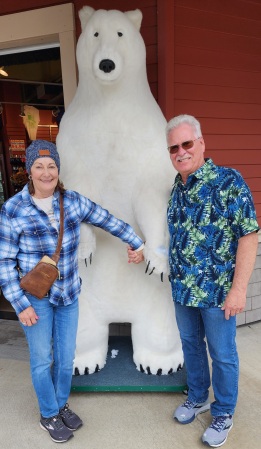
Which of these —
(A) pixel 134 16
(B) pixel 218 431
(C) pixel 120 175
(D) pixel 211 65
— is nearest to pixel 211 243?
(C) pixel 120 175

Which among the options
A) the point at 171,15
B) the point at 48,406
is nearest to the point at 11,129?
the point at 171,15

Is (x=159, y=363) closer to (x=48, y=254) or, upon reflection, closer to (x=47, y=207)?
(x=48, y=254)

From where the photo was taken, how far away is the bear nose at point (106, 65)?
5.85ft

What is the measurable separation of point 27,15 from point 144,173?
1.77 metres

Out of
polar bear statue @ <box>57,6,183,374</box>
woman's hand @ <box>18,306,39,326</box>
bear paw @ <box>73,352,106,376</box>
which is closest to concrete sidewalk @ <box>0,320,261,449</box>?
bear paw @ <box>73,352,106,376</box>

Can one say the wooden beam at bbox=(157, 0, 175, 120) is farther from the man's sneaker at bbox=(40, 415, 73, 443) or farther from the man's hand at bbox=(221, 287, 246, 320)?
the man's sneaker at bbox=(40, 415, 73, 443)

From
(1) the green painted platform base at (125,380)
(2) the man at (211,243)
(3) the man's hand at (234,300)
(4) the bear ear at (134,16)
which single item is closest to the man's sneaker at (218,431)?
(2) the man at (211,243)

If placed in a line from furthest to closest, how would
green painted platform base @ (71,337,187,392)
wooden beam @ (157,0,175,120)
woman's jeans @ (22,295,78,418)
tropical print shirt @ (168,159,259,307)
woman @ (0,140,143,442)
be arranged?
wooden beam @ (157,0,175,120)
green painted platform base @ (71,337,187,392)
woman's jeans @ (22,295,78,418)
woman @ (0,140,143,442)
tropical print shirt @ (168,159,259,307)

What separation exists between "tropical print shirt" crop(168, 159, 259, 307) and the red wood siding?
4.37ft

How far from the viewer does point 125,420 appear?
6.57 feet

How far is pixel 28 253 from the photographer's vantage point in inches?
64.2

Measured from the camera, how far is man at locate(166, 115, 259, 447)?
1502mm

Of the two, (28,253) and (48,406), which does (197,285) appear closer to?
(28,253)

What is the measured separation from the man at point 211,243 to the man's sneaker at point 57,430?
669mm
